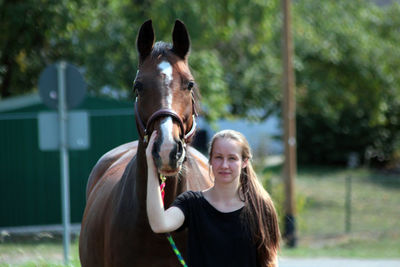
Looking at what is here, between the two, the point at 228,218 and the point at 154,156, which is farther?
the point at 228,218

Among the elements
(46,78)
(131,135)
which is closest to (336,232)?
(131,135)

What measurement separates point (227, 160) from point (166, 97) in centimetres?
47

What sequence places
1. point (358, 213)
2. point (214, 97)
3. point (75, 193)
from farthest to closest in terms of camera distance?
1. point (358, 213)
2. point (214, 97)
3. point (75, 193)

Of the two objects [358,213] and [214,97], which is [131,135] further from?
[358,213]

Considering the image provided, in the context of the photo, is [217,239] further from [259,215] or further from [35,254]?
[35,254]

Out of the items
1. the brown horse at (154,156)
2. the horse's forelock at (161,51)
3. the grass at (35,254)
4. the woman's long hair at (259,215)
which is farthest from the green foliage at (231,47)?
the woman's long hair at (259,215)

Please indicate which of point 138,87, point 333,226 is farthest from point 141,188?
point 333,226

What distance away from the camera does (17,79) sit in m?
12.8

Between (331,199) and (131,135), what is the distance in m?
8.34

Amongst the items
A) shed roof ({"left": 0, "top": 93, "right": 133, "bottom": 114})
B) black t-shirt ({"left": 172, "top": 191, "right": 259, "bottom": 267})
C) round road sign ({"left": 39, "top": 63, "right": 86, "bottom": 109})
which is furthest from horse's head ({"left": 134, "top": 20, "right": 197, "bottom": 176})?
shed roof ({"left": 0, "top": 93, "right": 133, "bottom": 114})

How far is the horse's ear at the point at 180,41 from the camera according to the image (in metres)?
3.36

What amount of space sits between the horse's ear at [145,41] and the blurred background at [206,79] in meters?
4.17

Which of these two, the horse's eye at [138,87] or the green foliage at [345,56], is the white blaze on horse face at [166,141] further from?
the green foliage at [345,56]

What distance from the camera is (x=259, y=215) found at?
116 inches
